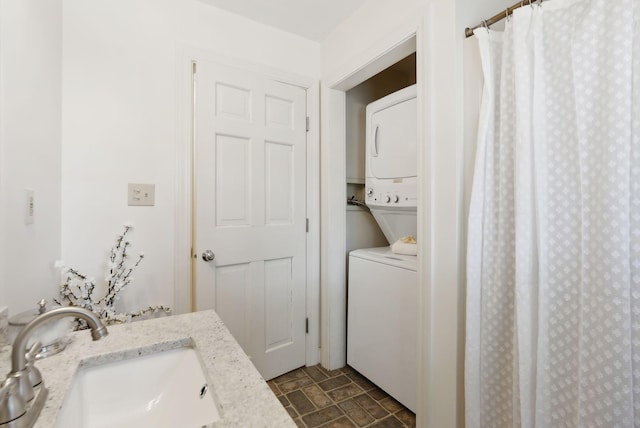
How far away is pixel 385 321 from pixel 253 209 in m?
1.08

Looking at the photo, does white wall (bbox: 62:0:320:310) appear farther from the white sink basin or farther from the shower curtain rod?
the shower curtain rod

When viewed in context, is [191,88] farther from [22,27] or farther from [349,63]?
[349,63]

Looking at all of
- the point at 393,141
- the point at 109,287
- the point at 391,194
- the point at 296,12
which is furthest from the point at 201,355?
the point at 296,12

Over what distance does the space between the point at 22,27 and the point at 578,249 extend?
2.08m

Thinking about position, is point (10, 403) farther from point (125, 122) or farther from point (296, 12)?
point (296, 12)

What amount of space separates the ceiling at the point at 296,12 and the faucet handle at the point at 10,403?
6.56 feet

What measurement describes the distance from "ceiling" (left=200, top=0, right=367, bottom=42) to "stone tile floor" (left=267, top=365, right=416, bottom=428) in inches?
93.7

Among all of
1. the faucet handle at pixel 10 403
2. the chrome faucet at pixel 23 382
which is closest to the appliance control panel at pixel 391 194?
the chrome faucet at pixel 23 382

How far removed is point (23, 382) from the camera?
0.56m

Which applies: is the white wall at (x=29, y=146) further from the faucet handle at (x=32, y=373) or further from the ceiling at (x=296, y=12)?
the ceiling at (x=296, y=12)

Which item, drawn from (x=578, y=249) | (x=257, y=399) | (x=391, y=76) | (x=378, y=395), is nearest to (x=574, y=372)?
(x=578, y=249)

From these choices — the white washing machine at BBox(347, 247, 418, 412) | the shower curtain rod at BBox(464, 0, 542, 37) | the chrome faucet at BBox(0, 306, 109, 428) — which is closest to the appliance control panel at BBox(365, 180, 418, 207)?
the white washing machine at BBox(347, 247, 418, 412)

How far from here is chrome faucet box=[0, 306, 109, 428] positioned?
1.68ft

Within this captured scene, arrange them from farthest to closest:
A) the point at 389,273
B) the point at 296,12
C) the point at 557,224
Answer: the point at 296,12, the point at 389,273, the point at 557,224
